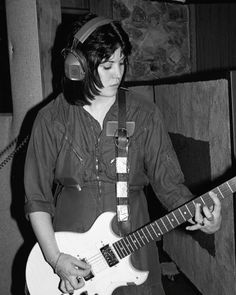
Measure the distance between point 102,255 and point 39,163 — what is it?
1.38 feet

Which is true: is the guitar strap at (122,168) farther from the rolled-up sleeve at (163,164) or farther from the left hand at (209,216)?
the left hand at (209,216)

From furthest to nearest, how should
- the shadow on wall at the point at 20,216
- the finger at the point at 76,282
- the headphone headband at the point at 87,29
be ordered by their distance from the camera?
the shadow on wall at the point at 20,216, the finger at the point at 76,282, the headphone headband at the point at 87,29

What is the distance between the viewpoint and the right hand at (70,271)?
56.3 inches

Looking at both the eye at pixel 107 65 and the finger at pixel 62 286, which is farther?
the finger at pixel 62 286

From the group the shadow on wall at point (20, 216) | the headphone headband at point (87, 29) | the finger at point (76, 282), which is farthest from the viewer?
the shadow on wall at point (20, 216)

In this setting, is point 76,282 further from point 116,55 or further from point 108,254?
point 116,55

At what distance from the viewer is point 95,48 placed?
1.35 m

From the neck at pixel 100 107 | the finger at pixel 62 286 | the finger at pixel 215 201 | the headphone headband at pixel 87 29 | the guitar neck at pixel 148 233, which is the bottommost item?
the finger at pixel 62 286

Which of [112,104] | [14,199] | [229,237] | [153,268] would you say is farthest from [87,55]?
[14,199]

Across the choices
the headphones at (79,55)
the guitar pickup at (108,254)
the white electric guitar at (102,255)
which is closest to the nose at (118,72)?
the headphones at (79,55)

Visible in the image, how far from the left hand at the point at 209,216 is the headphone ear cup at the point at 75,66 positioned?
0.62m

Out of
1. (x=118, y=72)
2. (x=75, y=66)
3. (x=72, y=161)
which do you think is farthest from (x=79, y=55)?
(x=72, y=161)

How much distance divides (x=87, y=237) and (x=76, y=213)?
99 mm

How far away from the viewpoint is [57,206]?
1535 millimetres
